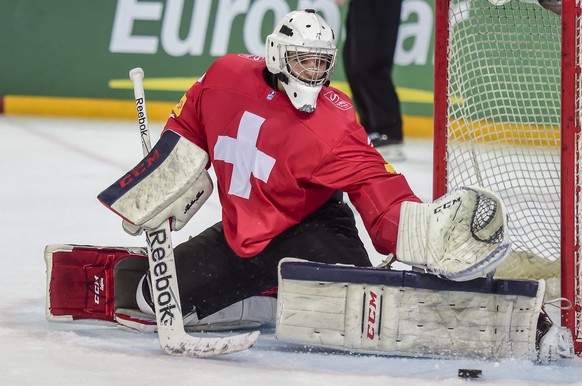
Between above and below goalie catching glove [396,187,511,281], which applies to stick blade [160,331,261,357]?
below

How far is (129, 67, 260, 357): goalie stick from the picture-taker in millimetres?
2863

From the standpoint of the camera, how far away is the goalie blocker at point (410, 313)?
282 cm

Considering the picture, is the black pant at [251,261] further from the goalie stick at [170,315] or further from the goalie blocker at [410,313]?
the goalie blocker at [410,313]

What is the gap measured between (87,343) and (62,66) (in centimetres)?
430

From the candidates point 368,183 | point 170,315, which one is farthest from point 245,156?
point 170,315

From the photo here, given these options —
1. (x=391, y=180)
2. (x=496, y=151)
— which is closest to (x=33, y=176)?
(x=496, y=151)

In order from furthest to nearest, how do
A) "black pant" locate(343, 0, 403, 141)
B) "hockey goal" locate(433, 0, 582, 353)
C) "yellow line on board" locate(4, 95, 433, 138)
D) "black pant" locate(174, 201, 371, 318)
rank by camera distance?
"yellow line on board" locate(4, 95, 433, 138), "black pant" locate(343, 0, 403, 141), "hockey goal" locate(433, 0, 582, 353), "black pant" locate(174, 201, 371, 318)

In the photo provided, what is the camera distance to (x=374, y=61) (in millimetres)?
5906

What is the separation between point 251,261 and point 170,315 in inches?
10.0

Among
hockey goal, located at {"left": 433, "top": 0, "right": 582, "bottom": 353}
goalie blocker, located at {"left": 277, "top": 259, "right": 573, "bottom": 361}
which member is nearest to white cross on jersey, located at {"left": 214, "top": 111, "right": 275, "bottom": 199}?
goalie blocker, located at {"left": 277, "top": 259, "right": 573, "bottom": 361}

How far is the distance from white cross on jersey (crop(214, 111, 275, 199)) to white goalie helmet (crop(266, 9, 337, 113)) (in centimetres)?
11

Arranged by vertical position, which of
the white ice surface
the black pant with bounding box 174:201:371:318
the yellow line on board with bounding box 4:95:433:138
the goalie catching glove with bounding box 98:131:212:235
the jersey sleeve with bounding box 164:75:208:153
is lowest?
the white ice surface

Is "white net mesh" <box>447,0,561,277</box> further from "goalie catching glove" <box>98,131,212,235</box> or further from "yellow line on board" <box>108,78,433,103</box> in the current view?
"yellow line on board" <box>108,78,433,103</box>

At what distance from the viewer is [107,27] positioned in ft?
22.9
